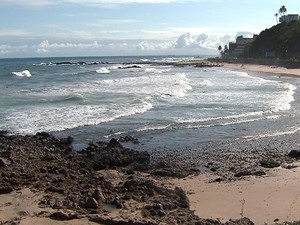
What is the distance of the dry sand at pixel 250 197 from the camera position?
9.54 meters

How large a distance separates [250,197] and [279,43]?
329ft

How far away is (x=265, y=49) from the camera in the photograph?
116 meters

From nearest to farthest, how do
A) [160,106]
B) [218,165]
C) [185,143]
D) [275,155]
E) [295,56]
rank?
[218,165]
[275,155]
[185,143]
[160,106]
[295,56]

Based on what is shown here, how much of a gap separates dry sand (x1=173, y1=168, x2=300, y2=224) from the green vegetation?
85.0 metres

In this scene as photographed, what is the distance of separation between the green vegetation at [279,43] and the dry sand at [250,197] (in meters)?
85.0

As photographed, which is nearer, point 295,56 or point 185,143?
point 185,143

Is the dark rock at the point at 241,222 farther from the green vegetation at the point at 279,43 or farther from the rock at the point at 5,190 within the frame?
the green vegetation at the point at 279,43

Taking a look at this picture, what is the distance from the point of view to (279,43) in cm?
10531

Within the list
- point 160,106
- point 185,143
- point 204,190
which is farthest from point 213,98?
point 204,190

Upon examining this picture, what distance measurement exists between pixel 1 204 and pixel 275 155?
A: 29.6ft

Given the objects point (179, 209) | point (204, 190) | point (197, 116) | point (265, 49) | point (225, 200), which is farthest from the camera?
point (265, 49)

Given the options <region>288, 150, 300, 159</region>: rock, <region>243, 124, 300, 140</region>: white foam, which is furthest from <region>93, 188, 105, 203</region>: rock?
<region>243, 124, 300, 140</region>: white foam

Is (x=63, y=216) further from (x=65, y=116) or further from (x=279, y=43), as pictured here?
(x=279, y=43)

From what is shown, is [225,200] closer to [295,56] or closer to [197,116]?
[197,116]
